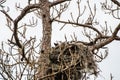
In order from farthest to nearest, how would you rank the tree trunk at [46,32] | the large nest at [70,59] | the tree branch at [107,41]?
the tree branch at [107,41]
the tree trunk at [46,32]
the large nest at [70,59]

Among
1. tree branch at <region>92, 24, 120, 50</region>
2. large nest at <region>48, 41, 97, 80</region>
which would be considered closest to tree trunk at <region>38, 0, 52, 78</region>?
large nest at <region>48, 41, 97, 80</region>

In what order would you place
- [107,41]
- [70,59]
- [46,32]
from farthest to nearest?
[46,32] < [107,41] < [70,59]

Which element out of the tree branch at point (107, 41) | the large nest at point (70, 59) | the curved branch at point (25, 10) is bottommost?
the large nest at point (70, 59)

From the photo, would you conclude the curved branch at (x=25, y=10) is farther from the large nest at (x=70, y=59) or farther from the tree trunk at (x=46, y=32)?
the large nest at (x=70, y=59)

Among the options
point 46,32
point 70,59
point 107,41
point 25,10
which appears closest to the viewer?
point 70,59

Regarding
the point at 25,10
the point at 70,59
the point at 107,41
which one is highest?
the point at 25,10

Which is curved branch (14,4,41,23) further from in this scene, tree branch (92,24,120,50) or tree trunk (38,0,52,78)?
tree branch (92,24,120,50)

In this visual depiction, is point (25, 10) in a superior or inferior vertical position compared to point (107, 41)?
superior

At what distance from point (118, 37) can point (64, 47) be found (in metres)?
1.48

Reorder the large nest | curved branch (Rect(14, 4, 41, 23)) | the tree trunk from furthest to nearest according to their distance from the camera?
curved branch (Rect(14, 4, 41, 23)), the tree trunk, the large nest

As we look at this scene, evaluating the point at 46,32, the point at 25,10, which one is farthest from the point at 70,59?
the point at 25,10

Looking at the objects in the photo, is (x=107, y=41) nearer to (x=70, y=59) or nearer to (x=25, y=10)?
(x=70, y=59)

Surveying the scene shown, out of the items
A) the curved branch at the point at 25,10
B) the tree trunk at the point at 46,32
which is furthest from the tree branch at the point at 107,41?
the curved branch at the point at 25,10

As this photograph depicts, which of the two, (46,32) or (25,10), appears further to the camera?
(25,10)
